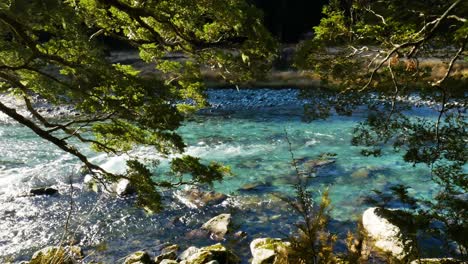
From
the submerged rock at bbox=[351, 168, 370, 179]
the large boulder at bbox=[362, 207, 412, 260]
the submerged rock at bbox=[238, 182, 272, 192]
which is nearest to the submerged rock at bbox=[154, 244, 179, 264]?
the submerged rock at bbox=[238, 182, 272, 192]

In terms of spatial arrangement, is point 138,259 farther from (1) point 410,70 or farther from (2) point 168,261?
(1) point 410,70

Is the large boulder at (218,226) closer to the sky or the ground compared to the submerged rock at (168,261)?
closer to the ground

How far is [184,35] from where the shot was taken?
21.7 feet

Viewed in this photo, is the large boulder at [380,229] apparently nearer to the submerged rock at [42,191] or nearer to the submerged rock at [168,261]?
the submerged rock at [168,261]

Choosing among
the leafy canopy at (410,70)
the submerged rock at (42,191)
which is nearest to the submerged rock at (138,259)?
the leafy canopy at (410,70)

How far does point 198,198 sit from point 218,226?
180 cm

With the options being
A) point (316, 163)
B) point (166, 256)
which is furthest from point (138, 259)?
point (316, 163)

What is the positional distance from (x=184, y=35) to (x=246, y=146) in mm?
8573

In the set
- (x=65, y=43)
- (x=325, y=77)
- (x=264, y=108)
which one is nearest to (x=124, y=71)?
(x=65, y=43)

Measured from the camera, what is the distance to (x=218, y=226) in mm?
9000

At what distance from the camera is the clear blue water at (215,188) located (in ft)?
A: 29.4

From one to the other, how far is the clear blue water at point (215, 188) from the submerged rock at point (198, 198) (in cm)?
23

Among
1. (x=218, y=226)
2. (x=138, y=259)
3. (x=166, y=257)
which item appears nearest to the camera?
(x=138, y=259)

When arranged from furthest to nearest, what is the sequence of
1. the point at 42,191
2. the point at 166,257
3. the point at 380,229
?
the point at 42,191
the point at 380,229
the point at 166,257
